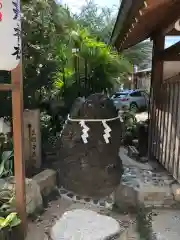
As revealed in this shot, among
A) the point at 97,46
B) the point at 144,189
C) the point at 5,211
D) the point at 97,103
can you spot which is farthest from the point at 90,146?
the point at 97,46

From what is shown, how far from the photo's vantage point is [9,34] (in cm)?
261

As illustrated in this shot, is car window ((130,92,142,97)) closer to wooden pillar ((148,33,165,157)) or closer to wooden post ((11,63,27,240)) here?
wooden pillar ((148,33,165,157))

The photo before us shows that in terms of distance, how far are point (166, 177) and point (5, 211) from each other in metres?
2.38

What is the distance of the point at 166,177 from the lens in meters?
4.24

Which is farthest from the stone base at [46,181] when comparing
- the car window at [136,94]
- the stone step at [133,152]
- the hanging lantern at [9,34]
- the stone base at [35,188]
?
the car window at [136,94]

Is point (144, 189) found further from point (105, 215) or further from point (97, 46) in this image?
point (97, 46)

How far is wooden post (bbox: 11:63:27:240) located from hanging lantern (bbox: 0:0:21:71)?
14 cm

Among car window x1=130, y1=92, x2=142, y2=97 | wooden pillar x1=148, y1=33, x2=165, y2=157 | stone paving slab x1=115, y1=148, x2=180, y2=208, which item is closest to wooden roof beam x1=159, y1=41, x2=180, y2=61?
wooden pillar x1=148, y1=33, x2=165, y2=157

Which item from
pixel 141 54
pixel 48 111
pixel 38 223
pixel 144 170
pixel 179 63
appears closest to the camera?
pixel 38 223

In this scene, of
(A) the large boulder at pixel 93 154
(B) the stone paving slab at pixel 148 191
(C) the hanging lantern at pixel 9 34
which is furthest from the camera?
(A) the large boulder at pixel 93 154

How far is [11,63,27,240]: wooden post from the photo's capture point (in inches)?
111

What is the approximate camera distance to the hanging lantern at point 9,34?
2562 millimetres

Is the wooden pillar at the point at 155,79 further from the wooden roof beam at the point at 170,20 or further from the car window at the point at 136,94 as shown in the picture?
the car window at the point at 136,94

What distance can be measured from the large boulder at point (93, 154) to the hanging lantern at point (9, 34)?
1.51 metres
